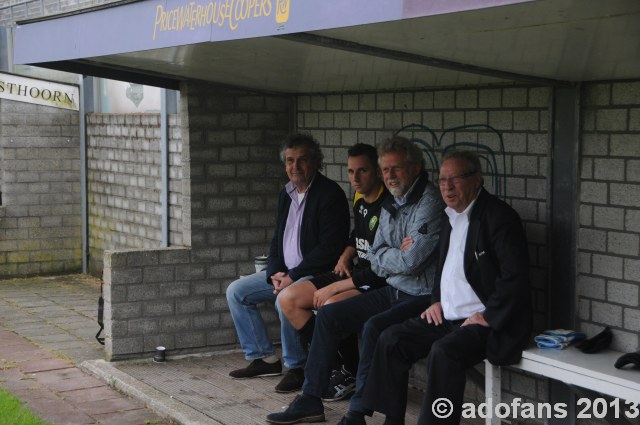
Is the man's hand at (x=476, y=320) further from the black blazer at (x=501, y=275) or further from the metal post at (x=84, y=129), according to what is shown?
the metal post at (x=84, y=129)

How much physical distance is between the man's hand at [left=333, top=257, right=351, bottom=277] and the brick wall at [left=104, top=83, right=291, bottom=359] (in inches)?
59.5

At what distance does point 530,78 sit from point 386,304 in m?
1.53

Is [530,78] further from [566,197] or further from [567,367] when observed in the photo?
[567,367]

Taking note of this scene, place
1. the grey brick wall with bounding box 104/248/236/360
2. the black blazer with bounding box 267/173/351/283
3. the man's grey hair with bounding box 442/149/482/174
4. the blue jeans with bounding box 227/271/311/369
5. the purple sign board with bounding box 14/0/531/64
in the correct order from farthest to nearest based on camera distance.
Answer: the grey brick wall with bounding box 104/248/236/360 → the blue jeans with bounding box 227/271/311/369 → the black blazer with bounding box 267/173/351/283 → the man's grey hair with bounding box 442/149/482/174 → the purple sign board with bounding box 14/0/531/64

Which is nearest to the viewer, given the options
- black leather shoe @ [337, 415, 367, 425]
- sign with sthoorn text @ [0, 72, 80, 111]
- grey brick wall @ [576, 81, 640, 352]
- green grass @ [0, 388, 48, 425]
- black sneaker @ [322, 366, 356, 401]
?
grey brick wall @ [576, 81, 640, 352]

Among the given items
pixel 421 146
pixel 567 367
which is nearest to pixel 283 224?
pixel 421 146

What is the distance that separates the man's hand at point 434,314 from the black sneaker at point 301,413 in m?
0.93

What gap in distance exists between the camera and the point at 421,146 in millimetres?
6508

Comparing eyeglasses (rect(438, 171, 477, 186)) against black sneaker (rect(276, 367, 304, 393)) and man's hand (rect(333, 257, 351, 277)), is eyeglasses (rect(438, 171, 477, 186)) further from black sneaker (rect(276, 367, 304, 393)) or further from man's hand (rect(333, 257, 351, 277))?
black sneaker (rect(276, 367, 304, 393))

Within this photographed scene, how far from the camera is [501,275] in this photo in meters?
5.02

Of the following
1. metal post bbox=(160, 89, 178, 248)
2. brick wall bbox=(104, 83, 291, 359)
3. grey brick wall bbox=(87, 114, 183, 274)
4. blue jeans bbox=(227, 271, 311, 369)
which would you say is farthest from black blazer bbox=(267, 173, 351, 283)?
metal post bbox=(160, 89, 178, 248)

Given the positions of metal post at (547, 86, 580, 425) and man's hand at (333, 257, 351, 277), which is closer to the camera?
metal post at (547, 86, 580, 425)

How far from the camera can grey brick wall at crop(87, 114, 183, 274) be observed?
9.22 meters

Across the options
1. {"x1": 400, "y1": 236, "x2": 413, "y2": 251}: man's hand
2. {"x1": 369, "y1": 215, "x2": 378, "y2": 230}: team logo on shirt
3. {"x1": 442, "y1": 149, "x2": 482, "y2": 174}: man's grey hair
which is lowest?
{"x1": 400, "y1": 236, "x2": 413, "y2": 251}: man's hand
